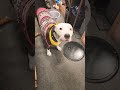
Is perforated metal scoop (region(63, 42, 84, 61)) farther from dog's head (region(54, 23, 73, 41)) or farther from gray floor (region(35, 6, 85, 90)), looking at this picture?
dog's head (region(54, 23, 73, 41))

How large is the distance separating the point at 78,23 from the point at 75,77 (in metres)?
0.44

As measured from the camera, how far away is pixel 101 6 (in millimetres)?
1335

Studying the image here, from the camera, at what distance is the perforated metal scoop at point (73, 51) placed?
3.84 feet

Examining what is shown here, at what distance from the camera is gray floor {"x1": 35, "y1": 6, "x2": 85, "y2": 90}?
106 cm

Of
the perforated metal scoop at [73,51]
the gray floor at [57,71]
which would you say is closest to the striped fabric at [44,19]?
the gray floor at [57,71]

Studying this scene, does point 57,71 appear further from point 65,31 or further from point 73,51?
point 65,31

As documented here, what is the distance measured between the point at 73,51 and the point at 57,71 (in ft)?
0.69

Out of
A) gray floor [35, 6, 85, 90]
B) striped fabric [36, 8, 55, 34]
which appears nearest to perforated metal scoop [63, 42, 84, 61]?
gray floor [35, 6, 85, 90]

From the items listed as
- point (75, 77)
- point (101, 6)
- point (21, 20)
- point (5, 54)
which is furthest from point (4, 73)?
point (101, 6)

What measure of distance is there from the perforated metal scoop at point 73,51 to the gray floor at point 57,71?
3 centimetres

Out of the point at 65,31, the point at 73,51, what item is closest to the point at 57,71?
the point at 73,51

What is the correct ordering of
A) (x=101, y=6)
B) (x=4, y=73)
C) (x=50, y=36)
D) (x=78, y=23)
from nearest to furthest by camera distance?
(x=4, y=73) < (x=50, y=36) < (x=78, y=23) < (x=101, y=6)

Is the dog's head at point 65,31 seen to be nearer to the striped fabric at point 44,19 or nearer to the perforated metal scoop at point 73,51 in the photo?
the striped fabric at point 44,19

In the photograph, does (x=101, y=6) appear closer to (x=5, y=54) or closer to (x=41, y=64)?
(x=41, y=64)
